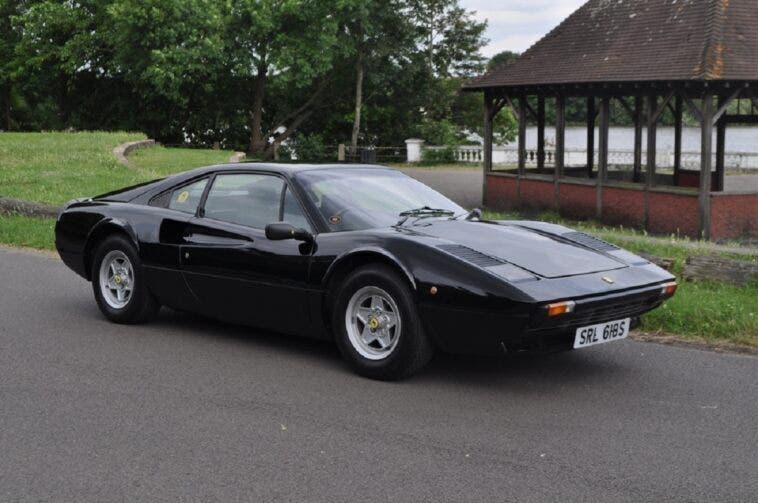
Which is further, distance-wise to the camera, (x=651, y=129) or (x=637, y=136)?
(x=637, y=136)

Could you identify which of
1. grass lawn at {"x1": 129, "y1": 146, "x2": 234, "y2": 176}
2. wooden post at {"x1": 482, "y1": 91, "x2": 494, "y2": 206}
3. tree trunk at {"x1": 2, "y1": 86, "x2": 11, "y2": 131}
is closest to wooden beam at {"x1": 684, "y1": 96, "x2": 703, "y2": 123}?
wooden post at {"x1": 482, "y1": 91, "x2": 494, "y2": 206}

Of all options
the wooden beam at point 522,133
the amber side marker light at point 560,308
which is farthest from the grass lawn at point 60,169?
the amber side marker light at point 560,308

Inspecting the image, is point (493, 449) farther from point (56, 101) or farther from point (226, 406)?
point (56, 101)

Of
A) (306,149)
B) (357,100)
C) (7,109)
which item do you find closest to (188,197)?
(357,100)

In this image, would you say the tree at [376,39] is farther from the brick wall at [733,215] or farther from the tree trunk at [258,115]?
the brick wall at [733,215]

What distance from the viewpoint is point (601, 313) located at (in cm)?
614

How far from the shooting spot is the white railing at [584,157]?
1514 inches

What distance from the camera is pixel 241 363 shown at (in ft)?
22.5

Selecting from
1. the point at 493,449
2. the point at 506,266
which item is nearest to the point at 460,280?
the point at 506,266

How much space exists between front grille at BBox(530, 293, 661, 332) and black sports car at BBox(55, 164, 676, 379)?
1 cm

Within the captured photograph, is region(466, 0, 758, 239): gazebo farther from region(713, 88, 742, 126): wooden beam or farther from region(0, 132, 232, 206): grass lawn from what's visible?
region(0, 132, 232, 206): grass lawn

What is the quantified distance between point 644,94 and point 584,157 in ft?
67.2

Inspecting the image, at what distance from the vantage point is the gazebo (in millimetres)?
20500

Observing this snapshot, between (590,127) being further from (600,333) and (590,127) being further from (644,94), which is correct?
(600,333)
